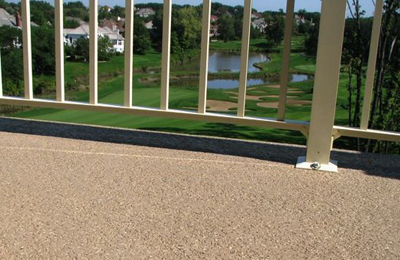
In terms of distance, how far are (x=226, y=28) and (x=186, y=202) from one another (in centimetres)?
258

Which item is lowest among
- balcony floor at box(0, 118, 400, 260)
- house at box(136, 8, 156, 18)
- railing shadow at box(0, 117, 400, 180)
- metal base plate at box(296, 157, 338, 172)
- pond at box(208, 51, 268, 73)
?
balcony floor at box(0, 118, 400, 260)

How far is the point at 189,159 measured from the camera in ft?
14.3

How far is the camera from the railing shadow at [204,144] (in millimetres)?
4457

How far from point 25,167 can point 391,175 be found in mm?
2957

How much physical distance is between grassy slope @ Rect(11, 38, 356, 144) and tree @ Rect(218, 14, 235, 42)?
3.2 inches

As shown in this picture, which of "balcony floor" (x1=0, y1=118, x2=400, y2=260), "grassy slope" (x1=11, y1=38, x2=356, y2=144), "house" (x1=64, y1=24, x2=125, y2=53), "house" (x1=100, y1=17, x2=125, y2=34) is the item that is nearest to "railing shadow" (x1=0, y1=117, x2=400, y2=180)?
"balcony floor" (x1=0, y1=118, x2=400, y2=260)

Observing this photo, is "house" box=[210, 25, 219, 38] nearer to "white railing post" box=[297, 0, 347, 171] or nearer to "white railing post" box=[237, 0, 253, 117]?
"white railing post" box=[237, 0, 253, 117]

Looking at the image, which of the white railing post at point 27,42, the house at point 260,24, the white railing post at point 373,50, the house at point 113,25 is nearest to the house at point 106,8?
the house at point 113,25

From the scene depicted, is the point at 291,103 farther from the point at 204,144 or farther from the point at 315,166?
the point at 315,166

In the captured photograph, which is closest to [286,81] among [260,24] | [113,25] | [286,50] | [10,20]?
[286,50]

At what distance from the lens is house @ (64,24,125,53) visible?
5.41 metres

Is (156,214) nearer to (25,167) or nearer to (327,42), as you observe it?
(25,167)

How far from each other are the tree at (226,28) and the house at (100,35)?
3.46 ft

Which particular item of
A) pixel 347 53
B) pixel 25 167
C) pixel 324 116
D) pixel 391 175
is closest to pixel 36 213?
pixel 25 167
